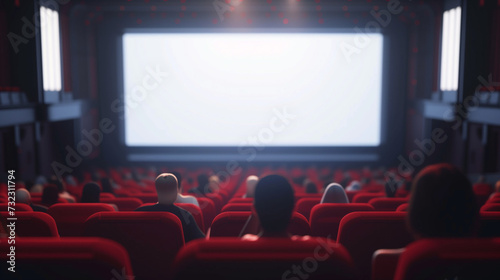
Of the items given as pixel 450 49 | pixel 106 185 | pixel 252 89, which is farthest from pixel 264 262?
pixel 252 89

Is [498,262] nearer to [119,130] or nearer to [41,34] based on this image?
[41,34]

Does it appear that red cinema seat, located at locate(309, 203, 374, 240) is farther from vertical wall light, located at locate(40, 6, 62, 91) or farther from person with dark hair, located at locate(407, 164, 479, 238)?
vertical wall light, located at locate(40, 6, 62, 91)

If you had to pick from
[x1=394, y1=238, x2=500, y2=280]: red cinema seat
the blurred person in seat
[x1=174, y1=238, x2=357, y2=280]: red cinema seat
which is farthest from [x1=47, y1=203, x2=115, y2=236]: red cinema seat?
[x1=394, y1=238, x2=500, y2=280]: red cinema seat

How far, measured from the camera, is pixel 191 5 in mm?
12328

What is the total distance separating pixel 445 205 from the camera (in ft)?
4.95

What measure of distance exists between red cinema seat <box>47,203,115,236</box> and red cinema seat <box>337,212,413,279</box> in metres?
1.82

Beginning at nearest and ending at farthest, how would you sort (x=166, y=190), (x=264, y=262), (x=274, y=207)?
(x=264, y=262) < (x=274, y=207) < (x=166, y=190)

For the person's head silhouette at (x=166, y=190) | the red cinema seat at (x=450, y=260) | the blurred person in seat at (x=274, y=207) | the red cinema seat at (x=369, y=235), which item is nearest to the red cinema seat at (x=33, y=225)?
the person's head silhouette at (x=166, y=190)

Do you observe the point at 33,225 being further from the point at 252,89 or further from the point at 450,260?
the point at 252,89

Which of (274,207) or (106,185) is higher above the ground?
(274,207)

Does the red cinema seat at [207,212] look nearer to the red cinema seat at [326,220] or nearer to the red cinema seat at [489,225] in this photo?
the red cinema seat at [326,220]

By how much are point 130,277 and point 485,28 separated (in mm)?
11037

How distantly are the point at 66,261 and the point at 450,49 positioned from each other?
11.9 meters

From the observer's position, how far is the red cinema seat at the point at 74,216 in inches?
121
